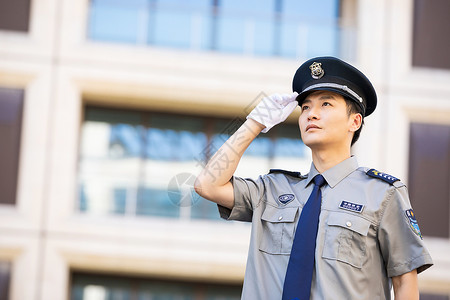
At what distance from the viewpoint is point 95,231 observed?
12031mm

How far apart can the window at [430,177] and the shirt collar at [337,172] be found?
9.88 metres

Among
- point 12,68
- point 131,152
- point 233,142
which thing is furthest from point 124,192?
point 233,142

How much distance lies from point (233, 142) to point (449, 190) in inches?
406

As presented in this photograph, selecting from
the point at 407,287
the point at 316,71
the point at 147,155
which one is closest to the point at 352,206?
the point at 407,287

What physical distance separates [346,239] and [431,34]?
36.2 feet

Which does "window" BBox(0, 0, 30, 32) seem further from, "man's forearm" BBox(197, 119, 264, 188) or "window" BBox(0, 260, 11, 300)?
"man's forearm" BBox(197, 119, 264, 188)

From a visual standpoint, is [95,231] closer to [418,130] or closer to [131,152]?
[131,152]

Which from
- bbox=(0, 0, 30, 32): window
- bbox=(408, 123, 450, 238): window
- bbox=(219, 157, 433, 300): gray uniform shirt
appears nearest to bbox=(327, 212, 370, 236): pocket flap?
bbox=(219, 157, 433, 300): gray uniform shirt

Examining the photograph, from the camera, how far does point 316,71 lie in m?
→ 2.90

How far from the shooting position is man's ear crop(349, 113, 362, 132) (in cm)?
287

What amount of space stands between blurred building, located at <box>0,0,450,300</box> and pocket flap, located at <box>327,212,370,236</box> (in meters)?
9.52

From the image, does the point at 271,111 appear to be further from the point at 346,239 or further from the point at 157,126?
the point at 157,126

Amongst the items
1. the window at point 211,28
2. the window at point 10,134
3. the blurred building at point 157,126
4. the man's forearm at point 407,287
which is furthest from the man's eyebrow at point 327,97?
the window at point 211,28

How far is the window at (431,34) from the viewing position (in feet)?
42.0
